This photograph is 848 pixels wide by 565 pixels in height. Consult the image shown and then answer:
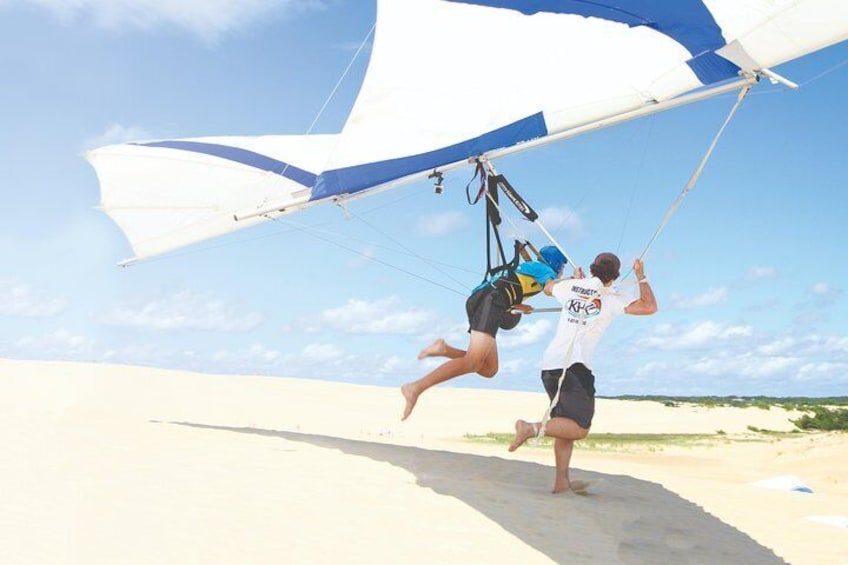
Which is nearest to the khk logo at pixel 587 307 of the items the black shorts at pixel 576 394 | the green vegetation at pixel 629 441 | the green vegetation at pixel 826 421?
the black shorts at pixel 576 394

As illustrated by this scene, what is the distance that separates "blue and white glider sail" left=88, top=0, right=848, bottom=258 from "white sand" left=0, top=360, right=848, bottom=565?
3.21 m

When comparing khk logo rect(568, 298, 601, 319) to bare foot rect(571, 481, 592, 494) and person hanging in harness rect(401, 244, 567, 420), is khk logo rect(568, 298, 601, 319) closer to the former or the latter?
person hanging in harness rect(401, 244, 567, 420)

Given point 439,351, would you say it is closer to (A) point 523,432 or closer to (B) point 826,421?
(A) point 523,432

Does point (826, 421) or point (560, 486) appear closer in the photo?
point (560, 486)

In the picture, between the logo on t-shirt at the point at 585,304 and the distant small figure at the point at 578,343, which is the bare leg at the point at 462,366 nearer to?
→ the distant small figure at the point at 578,343

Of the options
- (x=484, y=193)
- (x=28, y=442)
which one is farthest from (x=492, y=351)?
(x=28, y=442)

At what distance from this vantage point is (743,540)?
6699mm

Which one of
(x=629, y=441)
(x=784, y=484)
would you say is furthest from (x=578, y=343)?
(x=629, y=441)

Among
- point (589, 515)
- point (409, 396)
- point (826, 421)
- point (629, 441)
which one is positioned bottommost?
point (589, 515)

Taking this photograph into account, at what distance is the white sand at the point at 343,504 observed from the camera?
192 inches

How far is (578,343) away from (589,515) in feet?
4.87

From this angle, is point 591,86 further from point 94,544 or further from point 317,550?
point 94,544

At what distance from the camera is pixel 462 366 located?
25.2 feet

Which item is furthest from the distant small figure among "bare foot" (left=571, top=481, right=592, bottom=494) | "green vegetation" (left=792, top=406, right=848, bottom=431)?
"green vegetation" (left=792, top=406, right=848, bottom=431)
